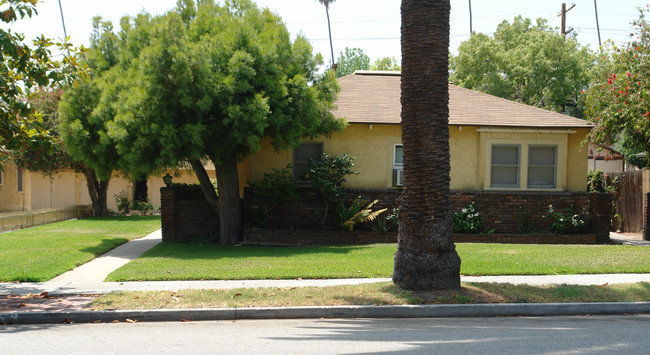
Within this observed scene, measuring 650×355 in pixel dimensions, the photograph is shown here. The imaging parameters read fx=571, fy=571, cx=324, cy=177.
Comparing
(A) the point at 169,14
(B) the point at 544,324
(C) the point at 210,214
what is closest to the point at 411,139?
(B) the point at 544,324

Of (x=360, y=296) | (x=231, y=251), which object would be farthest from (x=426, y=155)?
(x=231, y=251)

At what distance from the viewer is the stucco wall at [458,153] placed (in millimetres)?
17844

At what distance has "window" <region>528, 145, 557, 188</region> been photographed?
59.2 ft

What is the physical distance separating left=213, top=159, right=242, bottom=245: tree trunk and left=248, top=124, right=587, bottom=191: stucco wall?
138 centimetres

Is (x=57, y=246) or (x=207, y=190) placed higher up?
(x=207, y=190)

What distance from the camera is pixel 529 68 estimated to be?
40.1m

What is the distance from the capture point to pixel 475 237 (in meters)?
17.0

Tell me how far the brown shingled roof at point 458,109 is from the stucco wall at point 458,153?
0.29 metres

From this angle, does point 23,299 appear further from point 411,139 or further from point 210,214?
point 210,214

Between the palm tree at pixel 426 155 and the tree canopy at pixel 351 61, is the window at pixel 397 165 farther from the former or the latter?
the tree canopy at pixel 351 61

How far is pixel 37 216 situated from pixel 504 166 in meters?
18.7

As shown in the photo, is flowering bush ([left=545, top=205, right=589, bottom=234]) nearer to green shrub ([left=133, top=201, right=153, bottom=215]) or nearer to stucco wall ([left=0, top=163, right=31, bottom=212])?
green shrub ([left=133, top=201, right=153, bottom=215])

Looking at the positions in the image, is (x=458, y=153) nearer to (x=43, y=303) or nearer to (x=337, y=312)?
(x=337, y=312)

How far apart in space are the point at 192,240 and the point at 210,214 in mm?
1014
